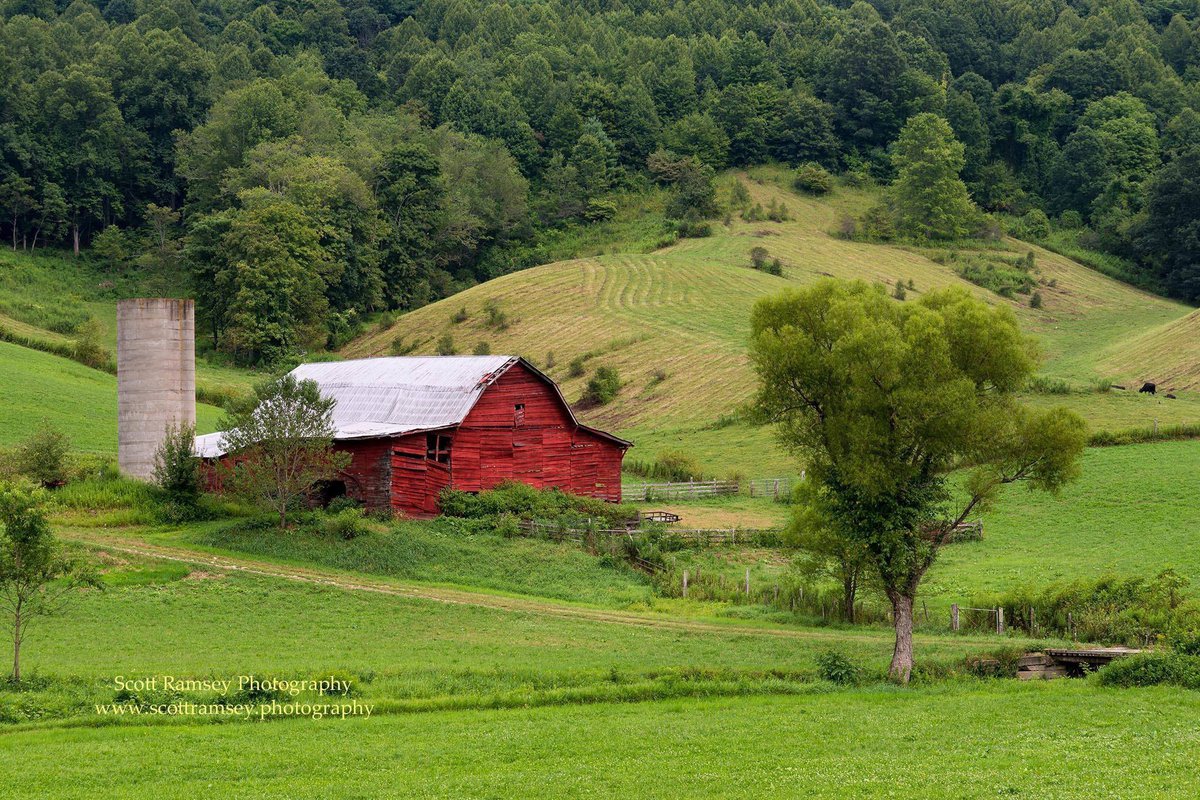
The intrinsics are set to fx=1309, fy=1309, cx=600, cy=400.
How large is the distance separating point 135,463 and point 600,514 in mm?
16974

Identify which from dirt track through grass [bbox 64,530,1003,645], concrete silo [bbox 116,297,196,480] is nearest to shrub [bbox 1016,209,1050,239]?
concrete silo [bbox 116,297,196,480]

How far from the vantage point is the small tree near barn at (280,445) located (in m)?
41.6

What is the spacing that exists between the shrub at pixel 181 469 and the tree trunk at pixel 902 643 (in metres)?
25.8

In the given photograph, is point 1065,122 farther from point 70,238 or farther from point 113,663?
point 113,663

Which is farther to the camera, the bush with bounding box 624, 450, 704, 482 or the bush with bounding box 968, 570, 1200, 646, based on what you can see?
the bush with bounding box 624, 450, 704, 482

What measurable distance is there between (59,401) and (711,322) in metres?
39.9

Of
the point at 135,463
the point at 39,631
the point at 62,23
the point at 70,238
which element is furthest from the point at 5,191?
the point at 39,631

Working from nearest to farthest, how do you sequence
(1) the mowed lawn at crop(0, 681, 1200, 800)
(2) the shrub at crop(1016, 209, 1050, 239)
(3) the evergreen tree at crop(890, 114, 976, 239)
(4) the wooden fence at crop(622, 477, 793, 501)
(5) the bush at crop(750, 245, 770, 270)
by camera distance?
1. (1) the mowed lawn at crop(0, 681, 1200, 800)
2. (4) the wooden fence at crop(622, 477, 793, 501)
3. (5) the bush at crop(750, 245, 770, 270)
4. (3) the evergreen tree at crop(890, 114, 976, 239)
5. (2) the shrub at crop(1016, 209, 1050, 239)

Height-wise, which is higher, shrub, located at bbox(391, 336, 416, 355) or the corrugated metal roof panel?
shrub, located at bbox(391, 336, 416, 355)

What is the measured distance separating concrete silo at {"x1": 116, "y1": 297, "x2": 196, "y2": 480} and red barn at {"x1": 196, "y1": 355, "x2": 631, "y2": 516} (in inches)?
73.5

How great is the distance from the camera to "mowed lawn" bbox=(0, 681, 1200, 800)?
1864 centimetres

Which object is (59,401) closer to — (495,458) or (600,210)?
(495,458)

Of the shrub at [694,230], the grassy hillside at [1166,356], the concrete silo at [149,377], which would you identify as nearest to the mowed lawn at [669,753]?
the concrete silo at [149,377]

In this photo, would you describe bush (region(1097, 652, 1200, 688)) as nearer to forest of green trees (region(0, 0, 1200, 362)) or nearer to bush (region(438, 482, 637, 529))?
bush (region(438, 482, 637, 529))
